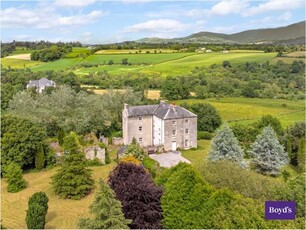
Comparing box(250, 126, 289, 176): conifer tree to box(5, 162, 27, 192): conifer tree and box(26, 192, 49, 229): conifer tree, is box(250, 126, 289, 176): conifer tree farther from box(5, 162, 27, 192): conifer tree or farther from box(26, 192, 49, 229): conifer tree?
box(5, 162, 27, 192): conifer tree

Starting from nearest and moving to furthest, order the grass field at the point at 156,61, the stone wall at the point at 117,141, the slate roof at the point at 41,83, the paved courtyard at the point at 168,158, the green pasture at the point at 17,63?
the paved courtyard at the point at 168,158 < the stone wall at the point at 117,141 < the slate roof at the point at 41,83 < the grass field at the point at 156,61 < the green pasture at the point at 17,63

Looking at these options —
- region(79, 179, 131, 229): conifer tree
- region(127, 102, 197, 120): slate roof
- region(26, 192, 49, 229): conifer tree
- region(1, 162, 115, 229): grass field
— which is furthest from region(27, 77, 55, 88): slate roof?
region(79, 179, 131, 229): conifer tree

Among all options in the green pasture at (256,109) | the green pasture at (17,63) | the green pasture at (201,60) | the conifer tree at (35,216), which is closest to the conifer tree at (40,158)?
the conifer tree at (35,216)

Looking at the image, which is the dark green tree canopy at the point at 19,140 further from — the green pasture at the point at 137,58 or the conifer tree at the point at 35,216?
the green pasture at the point at 137,58

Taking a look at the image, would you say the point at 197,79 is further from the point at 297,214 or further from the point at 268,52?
the point at 297,214

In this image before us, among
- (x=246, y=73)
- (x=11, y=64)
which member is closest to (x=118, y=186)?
(x=246, y=73)

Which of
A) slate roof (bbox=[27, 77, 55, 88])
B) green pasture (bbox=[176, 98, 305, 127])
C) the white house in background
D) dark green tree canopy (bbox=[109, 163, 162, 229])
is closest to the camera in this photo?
dark green tree canopy (bbox=[109, 163, 162, 229])
